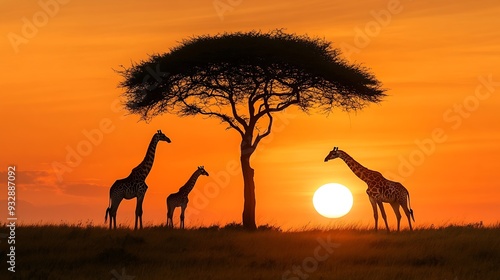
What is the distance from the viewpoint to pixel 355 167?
3934cm

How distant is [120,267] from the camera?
29.3m

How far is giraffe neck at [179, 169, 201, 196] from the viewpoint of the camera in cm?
4000

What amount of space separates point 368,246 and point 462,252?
10.7 feet

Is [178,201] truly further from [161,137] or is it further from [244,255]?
[244,255]

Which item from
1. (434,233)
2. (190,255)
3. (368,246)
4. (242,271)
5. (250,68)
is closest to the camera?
(242,271)

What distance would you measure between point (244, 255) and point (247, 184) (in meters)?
10.2

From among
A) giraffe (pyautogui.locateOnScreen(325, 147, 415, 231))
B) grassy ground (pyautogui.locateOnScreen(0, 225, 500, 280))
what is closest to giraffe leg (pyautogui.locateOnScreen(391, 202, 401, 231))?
giraffe (pyautogui.locateOnScreen(325, 147, 415, 231))

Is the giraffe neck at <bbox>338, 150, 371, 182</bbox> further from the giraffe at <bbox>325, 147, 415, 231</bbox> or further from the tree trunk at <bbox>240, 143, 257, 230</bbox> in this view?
the tree trunk at <bbox>240, 143, 257, 230</bbox>

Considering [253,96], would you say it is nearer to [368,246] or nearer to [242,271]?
[368,246]

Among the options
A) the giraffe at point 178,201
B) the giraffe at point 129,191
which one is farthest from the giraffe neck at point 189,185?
the giraffe at point 129,191

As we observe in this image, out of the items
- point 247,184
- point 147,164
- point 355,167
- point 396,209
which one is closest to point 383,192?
point 396,209

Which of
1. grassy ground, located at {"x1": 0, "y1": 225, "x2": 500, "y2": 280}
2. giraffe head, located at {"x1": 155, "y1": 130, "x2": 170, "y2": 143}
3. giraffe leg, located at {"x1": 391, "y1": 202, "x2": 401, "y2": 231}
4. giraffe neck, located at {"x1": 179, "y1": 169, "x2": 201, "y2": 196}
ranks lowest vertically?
grassy ground, located at {"x1": 0, "y1": 225, "x2": 500, "y2": 280}

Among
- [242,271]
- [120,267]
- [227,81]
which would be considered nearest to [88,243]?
[120,267]

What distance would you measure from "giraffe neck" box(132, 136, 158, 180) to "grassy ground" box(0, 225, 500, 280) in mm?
2721
